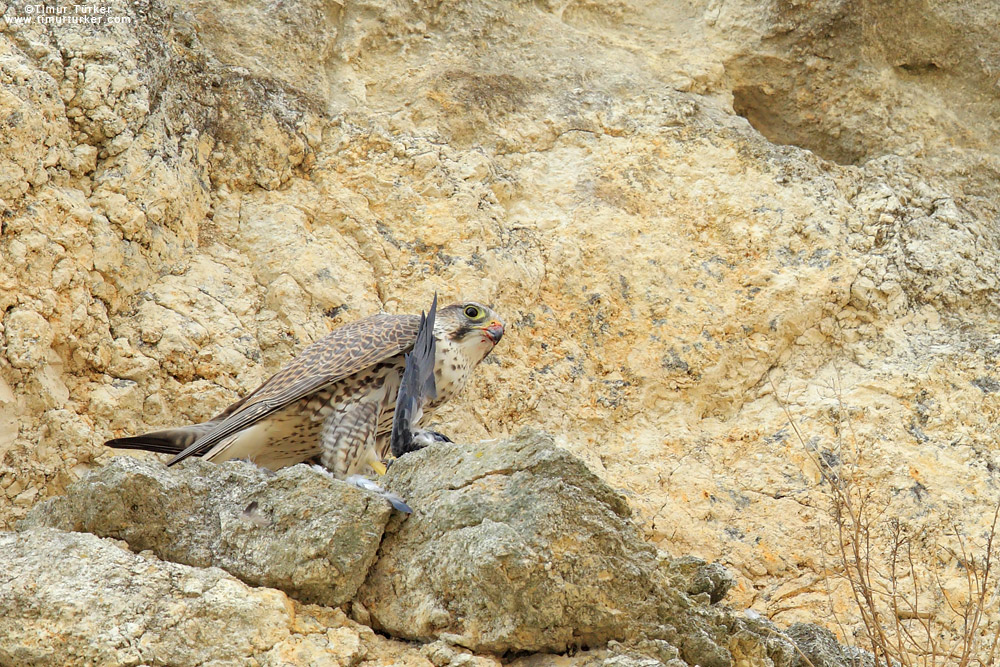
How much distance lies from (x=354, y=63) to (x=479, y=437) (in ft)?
7.76

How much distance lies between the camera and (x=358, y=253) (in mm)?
5234

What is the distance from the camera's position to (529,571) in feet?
9.71

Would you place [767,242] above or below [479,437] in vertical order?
above

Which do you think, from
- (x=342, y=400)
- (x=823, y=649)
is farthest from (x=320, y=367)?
(x=823, y=649)

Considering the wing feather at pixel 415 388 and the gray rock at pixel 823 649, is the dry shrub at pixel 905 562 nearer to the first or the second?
the gray rock at pixel 823 649

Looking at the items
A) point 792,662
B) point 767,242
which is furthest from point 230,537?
point 767,242

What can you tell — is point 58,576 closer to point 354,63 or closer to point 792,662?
point 792,662

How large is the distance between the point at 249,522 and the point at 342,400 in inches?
41.1

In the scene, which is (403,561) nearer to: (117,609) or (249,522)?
(249,522)

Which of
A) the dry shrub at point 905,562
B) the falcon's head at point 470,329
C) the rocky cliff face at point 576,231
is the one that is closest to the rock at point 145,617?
the rocky cliff face at point 576,231

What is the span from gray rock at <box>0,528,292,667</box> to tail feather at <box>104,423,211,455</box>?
983 mm

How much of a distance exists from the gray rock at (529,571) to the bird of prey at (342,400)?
74 cm

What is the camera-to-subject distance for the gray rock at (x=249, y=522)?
3.07m

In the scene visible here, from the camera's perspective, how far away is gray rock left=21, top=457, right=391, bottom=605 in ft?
10.1
